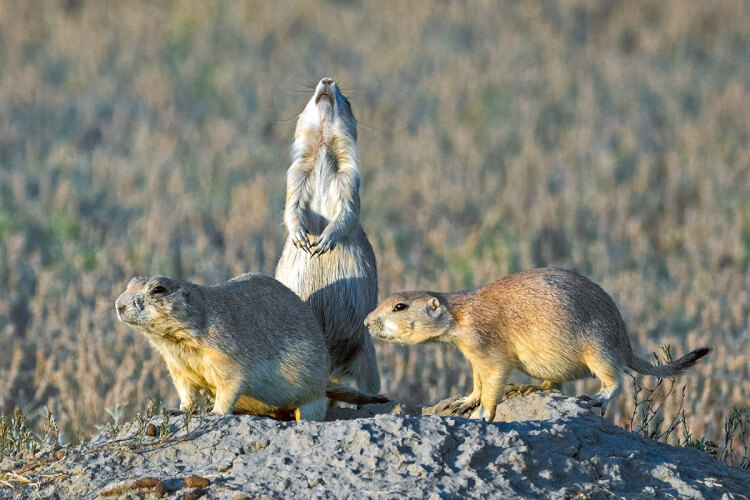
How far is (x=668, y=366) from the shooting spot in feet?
19.2

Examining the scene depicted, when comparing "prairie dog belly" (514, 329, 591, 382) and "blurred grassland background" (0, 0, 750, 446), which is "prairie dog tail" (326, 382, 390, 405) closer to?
"prairie dog belly" (514, 329, 591, 382)

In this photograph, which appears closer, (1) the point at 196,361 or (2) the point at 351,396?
(1) the point at 196,361

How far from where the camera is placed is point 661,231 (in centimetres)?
1271

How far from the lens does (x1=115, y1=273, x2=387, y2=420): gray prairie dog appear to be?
518 cm

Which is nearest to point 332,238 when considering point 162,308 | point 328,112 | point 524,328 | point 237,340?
point 328,112

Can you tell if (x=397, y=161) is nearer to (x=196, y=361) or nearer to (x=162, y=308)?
(x=196, y=361)

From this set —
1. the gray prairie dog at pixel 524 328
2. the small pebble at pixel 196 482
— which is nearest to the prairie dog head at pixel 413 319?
the gray prairie dog at pixel 524 328

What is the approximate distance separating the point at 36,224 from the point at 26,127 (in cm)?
336

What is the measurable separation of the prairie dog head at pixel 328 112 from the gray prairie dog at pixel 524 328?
1933 mm

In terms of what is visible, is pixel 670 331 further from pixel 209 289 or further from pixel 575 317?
pixel 209 289

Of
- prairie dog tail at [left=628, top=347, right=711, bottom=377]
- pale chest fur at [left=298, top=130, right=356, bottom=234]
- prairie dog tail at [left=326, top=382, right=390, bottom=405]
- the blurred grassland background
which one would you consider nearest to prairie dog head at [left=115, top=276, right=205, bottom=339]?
prairie dog tail at [left=326, top=382, right=390, bottom=405]

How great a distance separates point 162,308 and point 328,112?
8.28 feet

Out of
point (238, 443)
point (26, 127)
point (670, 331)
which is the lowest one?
point (670, 331)

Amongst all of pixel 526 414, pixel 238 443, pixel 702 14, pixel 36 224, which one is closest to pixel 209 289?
pixel 238 443
